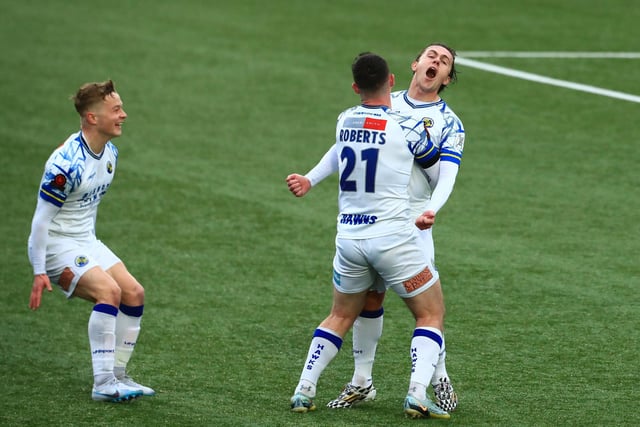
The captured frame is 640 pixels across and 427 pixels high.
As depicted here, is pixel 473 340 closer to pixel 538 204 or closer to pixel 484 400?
pixel 484 400

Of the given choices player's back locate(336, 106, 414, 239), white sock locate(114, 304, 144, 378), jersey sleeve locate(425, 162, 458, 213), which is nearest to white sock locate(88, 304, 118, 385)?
white sock locate(114, 304, 144, 378)

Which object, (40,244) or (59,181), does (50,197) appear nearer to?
(59,181)

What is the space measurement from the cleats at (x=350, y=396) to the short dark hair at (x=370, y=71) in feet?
6.04

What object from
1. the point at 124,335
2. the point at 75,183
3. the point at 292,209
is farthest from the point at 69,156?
the point at 292,209

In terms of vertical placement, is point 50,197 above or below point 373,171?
below

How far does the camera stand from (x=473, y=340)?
8086 mm

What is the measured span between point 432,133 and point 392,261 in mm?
811

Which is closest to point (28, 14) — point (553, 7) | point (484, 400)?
point (553, 7)

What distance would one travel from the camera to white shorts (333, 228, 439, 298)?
6273 millimetres

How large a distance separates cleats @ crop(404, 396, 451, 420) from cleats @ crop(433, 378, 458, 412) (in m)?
0.11

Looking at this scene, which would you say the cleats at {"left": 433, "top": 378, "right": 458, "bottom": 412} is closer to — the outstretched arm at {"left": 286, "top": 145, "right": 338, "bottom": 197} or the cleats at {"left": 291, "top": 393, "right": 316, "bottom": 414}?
the cleats at {"left": 291, "top": 393, "right": 316, "bottom": 414}

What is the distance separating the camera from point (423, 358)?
249 inches

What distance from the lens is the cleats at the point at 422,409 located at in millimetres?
6371

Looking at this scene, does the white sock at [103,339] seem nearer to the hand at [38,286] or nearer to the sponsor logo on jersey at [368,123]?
the hand at [38,286]
